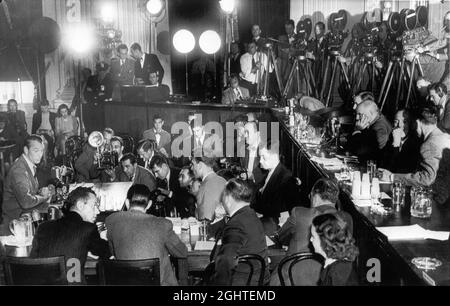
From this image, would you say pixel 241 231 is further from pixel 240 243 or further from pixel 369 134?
pixel 369 134

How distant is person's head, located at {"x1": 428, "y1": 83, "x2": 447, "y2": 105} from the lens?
6375 mm

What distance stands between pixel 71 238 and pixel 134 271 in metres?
0.60

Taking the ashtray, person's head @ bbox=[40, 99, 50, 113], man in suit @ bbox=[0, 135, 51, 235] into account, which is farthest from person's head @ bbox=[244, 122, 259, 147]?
person's head @ bbox=[40, 99, 50, 113]

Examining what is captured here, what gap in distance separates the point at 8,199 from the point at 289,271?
10.4 feet

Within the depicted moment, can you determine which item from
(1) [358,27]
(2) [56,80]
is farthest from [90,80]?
(1) [358,27]

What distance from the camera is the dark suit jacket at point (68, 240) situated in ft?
11.6

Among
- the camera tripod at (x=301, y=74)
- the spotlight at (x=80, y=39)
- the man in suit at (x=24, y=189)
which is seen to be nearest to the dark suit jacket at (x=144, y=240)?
the man in suit at (x=24, y=189)

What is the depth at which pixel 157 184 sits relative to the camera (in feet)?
19.3

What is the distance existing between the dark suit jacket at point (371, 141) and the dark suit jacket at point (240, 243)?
230 cm

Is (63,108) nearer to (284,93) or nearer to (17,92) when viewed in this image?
(17,92)

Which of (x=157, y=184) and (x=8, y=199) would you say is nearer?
(x=8, y=199)

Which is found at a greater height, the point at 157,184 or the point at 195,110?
the point at 195,110

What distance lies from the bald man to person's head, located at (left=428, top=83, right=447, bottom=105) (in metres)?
1.09

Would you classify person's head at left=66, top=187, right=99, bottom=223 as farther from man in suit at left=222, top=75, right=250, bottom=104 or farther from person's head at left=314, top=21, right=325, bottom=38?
person's head at left=314, top=21, right=325, bottom=38
